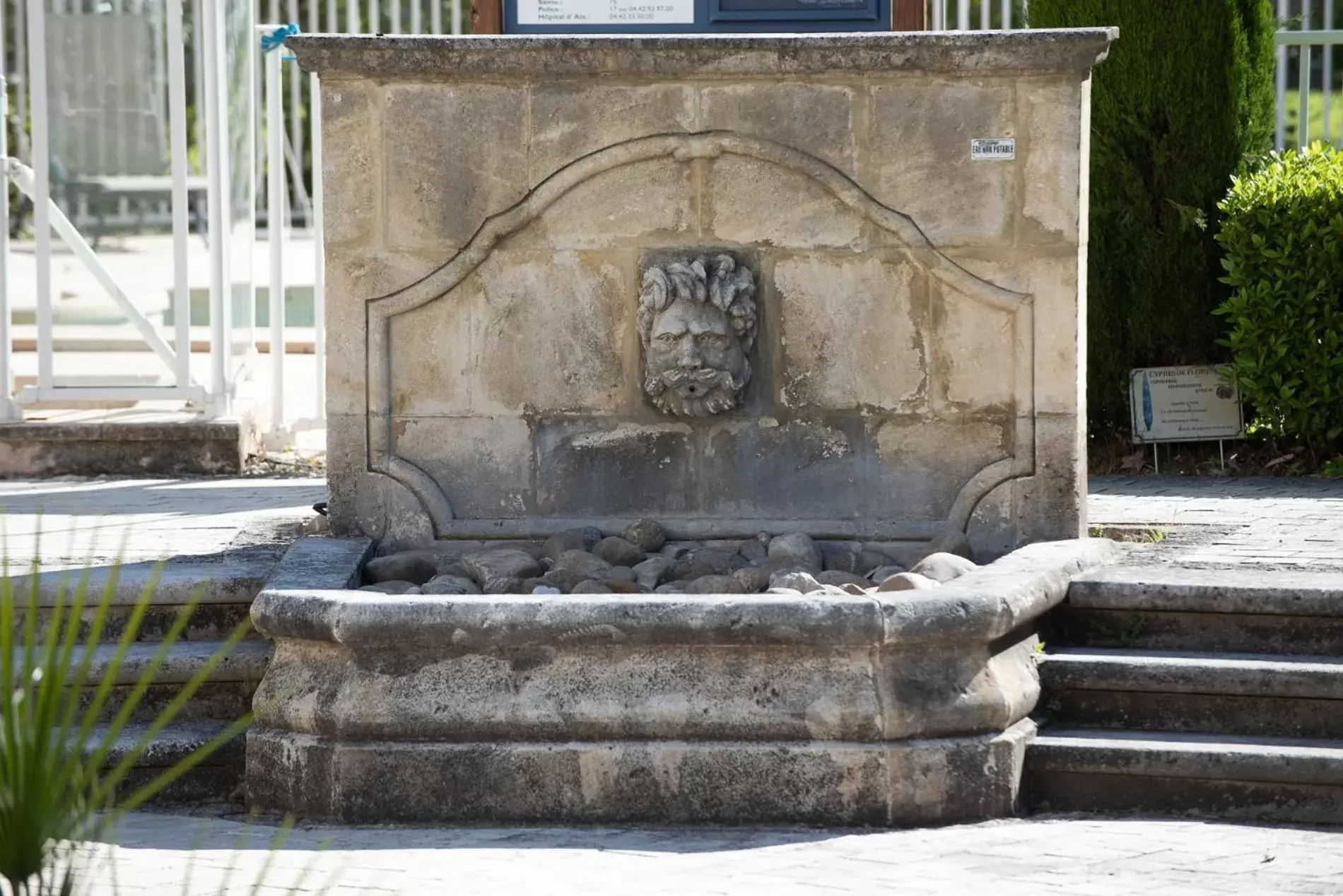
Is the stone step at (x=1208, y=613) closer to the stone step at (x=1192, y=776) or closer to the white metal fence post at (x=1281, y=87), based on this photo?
the stone step at (x=1192, y=776)

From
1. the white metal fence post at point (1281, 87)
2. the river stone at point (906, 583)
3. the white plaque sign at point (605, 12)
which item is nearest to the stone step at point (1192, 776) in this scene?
the river stone at point (906, 583)

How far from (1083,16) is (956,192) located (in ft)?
11.4

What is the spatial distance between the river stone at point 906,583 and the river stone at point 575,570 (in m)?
0.82

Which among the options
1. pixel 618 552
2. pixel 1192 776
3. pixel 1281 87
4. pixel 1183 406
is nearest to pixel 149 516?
pixel 618 552

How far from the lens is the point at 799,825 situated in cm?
461

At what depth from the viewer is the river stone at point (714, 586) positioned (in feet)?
17.1

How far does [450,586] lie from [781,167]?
5.35ft

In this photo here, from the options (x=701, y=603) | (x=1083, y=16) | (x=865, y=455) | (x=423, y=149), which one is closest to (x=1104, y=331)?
(x=1083, y=16)

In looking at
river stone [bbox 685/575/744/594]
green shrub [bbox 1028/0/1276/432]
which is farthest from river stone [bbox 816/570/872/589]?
green shrub [bbox 1028/0/1276/432]

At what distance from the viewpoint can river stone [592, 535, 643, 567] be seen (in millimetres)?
5645

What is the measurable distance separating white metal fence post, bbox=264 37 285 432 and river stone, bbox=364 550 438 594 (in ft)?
12.6

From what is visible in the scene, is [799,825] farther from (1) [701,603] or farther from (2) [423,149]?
(2) [423,149]

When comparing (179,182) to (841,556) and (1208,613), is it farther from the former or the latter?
(1208,613)

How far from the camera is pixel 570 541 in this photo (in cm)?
577
